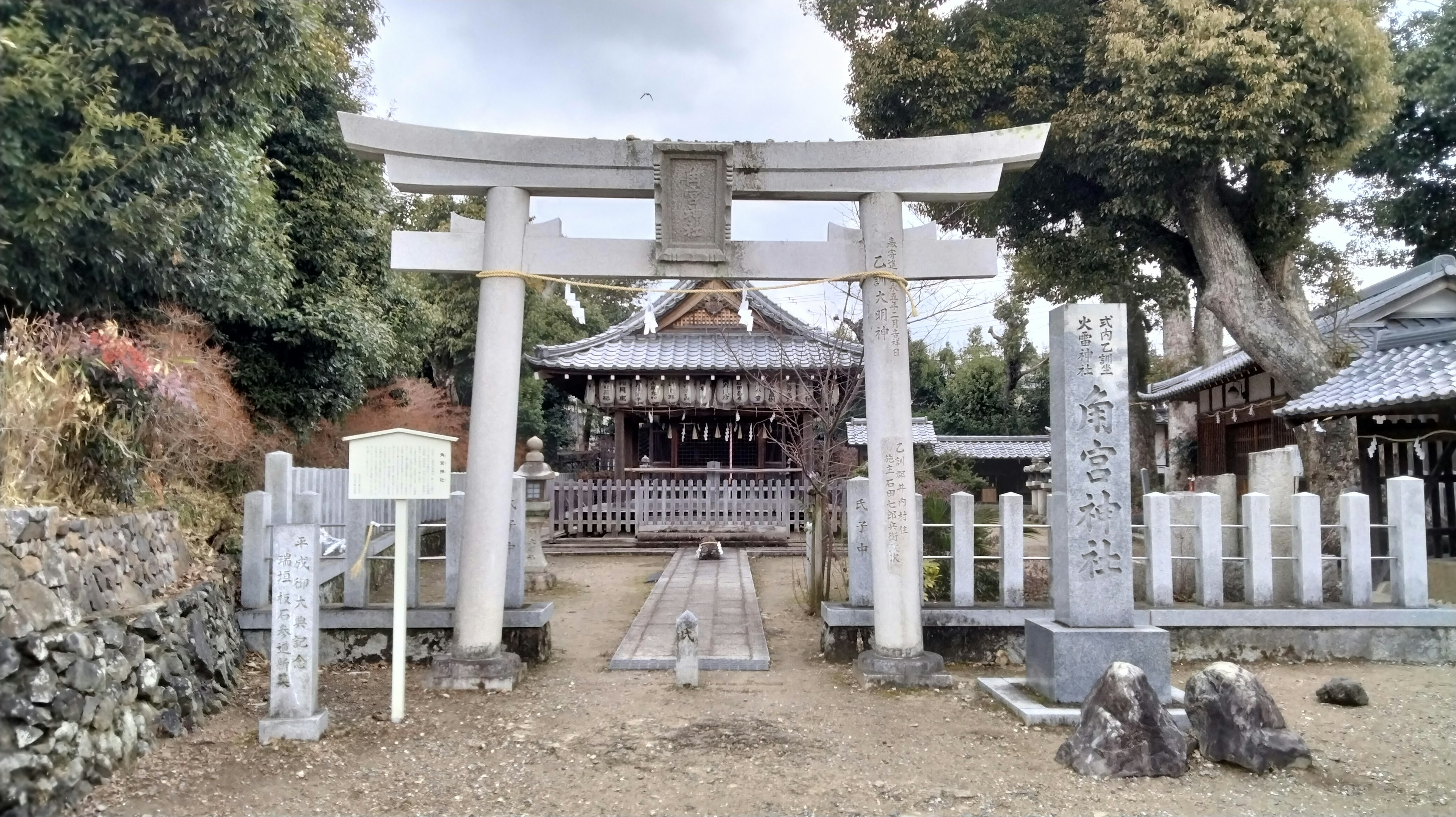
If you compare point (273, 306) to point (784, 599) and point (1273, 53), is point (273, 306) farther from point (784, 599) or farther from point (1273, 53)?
point (1273, 53)

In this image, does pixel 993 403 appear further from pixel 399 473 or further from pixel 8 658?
pixel 8 658

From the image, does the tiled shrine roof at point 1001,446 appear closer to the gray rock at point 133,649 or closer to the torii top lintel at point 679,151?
the torii top lintel at point 679,151

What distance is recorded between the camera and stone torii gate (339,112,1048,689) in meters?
6.35

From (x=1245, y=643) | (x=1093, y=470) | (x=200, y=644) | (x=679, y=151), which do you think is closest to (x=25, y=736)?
(x=200, y=644)

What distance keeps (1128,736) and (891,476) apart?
2.42 meters

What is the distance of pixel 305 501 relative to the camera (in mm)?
6375

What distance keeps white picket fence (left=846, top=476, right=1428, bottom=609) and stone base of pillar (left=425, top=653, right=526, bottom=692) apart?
2.88 meters

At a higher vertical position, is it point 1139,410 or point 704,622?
A: point 1139,410

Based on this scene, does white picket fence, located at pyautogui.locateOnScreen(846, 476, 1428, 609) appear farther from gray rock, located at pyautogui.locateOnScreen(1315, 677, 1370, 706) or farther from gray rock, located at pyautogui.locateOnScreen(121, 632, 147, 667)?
gray rock, located at pyautogui.locateOnScreen(121, 632, 147, 667)

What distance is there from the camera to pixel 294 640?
16.9 feet

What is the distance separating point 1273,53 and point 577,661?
33.6 feet

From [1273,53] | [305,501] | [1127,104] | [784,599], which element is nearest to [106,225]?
[305,501]

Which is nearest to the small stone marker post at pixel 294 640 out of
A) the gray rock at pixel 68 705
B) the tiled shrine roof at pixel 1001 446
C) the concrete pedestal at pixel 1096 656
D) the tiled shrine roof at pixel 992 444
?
the gray rock at pixel 68 705

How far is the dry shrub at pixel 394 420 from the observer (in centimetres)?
1334
